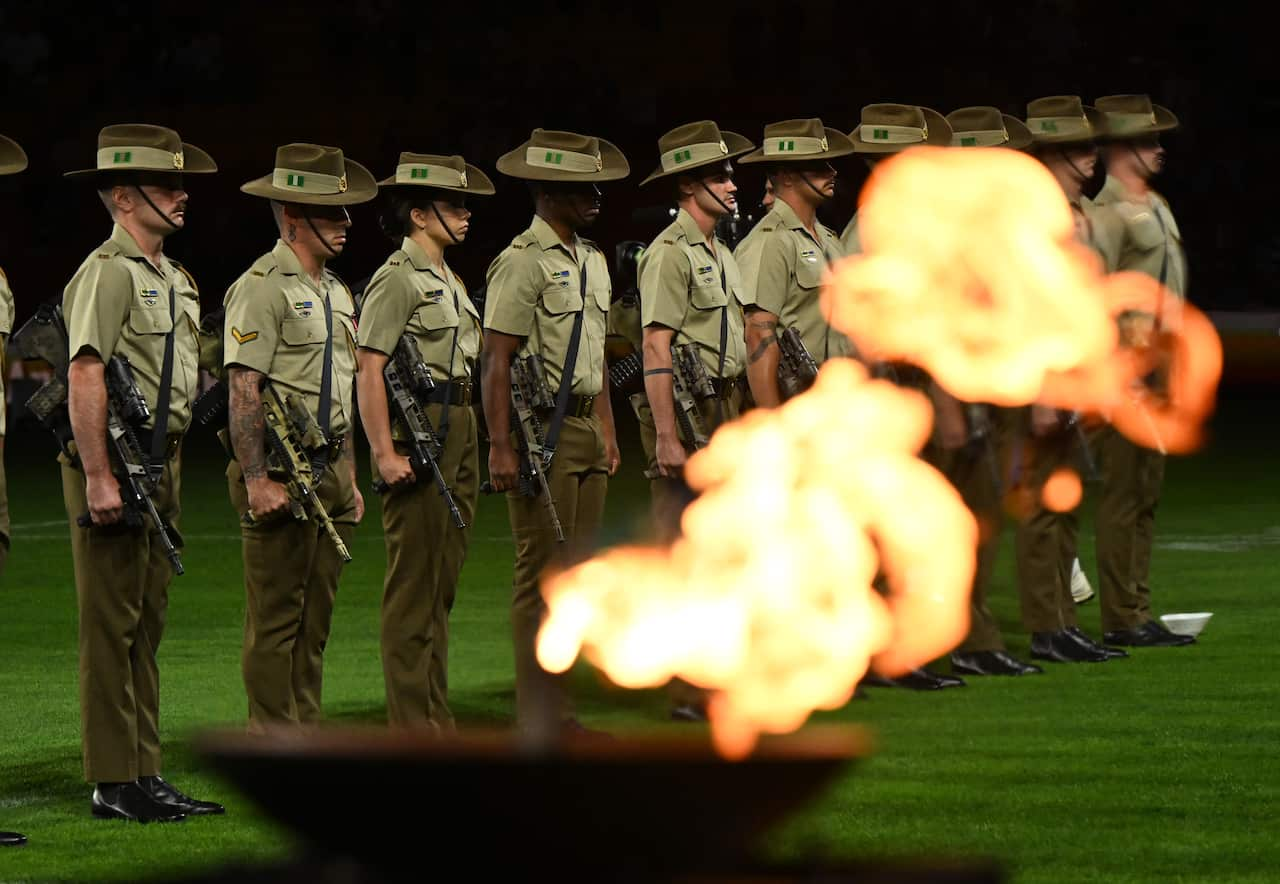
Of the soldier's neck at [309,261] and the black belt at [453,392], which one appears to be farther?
the black belt at [453,392]

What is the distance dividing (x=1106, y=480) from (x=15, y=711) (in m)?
5.74

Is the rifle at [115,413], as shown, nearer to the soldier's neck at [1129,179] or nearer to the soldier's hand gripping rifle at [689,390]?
the soldier's hand gripping rifle at [689,390]

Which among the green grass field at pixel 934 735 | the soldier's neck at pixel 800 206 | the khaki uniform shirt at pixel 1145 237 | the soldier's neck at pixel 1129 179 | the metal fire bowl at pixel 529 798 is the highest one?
the soldier's neck at pixel 1129 179

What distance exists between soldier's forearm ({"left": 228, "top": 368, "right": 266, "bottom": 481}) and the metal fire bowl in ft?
16.7

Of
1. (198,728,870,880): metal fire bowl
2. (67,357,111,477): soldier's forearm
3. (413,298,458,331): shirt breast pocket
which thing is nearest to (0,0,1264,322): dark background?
(413,298,458,331): shirt breast pocket

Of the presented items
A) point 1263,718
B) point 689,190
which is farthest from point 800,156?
point 1263,718

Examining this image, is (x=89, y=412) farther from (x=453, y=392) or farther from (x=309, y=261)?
(x=453, y=392)

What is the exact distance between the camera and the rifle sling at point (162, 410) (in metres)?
7.88

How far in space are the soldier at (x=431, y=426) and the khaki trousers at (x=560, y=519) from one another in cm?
29

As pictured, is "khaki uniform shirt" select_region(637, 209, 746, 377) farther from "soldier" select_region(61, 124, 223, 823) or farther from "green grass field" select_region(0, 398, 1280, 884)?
"soldier" select_region(61, 124, 223, 823)

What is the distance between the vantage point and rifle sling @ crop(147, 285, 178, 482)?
7883mm

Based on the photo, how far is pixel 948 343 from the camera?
1141 centimetres

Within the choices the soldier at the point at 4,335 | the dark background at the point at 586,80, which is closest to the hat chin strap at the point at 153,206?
the soldier at the point at 4,335

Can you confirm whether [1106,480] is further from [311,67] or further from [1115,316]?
[311,67]
